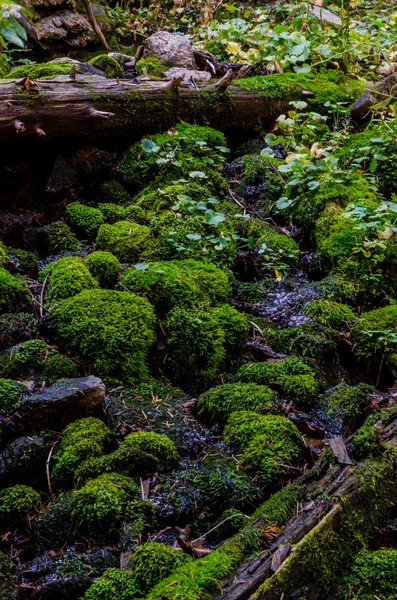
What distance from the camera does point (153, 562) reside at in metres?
2.18

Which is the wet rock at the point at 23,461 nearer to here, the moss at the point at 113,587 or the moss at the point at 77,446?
the moss at the point at 77,446

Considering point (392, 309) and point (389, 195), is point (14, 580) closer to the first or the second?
point (392, 309)

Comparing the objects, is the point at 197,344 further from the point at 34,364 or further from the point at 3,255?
the point at 3,255

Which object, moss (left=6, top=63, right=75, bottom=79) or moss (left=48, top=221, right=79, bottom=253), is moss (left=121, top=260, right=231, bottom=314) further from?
moss (left=6, top=63, right=75, bottom=79)

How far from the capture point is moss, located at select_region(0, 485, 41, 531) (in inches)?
96.6

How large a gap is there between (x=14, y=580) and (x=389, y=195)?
4.61 m

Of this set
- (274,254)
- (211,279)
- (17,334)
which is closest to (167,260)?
(211,279)

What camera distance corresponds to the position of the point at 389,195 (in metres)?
5.35

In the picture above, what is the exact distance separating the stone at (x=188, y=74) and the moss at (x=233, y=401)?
3.97 metres

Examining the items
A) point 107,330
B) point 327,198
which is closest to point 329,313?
point 327,198

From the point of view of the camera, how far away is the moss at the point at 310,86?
6.16 meters

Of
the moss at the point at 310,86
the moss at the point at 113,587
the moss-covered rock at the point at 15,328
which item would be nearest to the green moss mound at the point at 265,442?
the moss at the point at 113,587

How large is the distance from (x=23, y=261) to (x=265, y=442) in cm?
234

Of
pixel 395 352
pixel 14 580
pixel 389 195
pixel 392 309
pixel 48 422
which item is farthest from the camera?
pixel 389 195
